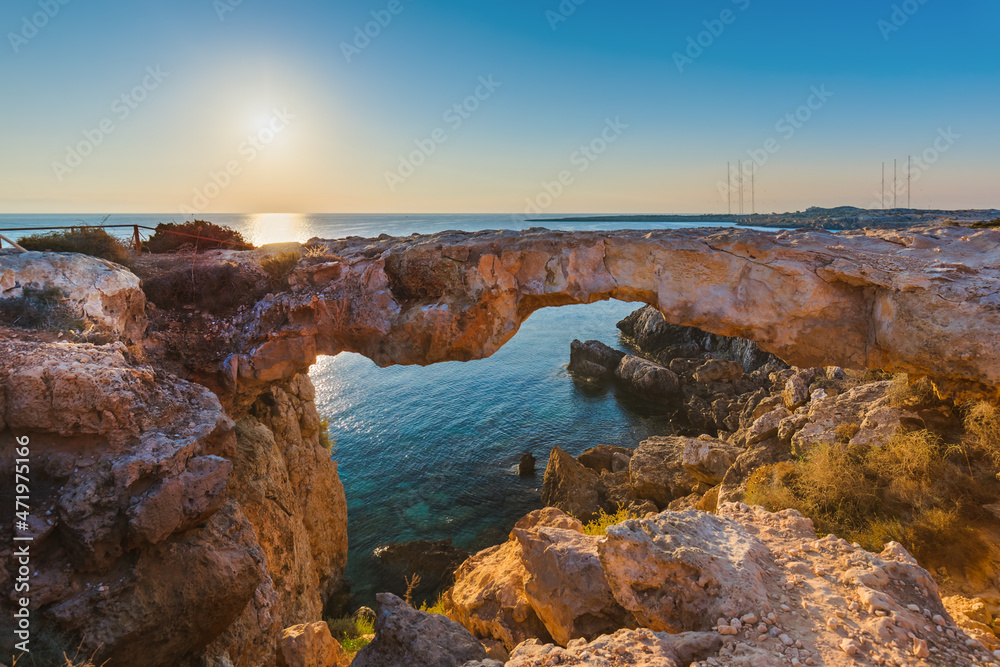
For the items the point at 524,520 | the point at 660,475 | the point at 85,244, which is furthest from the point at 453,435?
the point at 85,244

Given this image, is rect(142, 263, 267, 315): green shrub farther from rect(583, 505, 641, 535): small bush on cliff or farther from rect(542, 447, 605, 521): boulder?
rect(542, 447, 605, 521): boulder

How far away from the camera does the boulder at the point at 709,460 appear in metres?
12.5

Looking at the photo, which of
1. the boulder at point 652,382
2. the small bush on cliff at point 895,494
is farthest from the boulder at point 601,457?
the small bush on cliff at point 895,494

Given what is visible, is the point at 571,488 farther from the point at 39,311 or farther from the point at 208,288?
the point at 39,311

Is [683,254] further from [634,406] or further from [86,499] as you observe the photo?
[634,406]

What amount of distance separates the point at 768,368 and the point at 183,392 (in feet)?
84.9

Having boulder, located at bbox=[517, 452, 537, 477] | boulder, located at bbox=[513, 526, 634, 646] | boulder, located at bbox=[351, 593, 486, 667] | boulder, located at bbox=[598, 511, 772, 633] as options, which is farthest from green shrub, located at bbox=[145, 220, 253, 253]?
boulder, located at bbox=[517, 452, 537, 477]

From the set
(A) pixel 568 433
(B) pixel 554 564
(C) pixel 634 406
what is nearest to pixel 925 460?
(B) pixel 554 564

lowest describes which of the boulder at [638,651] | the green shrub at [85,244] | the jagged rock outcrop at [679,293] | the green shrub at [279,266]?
the boulder at [638,651]

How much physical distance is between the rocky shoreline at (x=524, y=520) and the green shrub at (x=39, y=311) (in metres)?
0.21

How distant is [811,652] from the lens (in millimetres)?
4457

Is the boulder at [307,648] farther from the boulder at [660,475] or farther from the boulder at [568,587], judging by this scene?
the boulder at [660,475]

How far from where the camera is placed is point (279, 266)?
992cm

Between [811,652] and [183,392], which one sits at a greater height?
[183,392]
